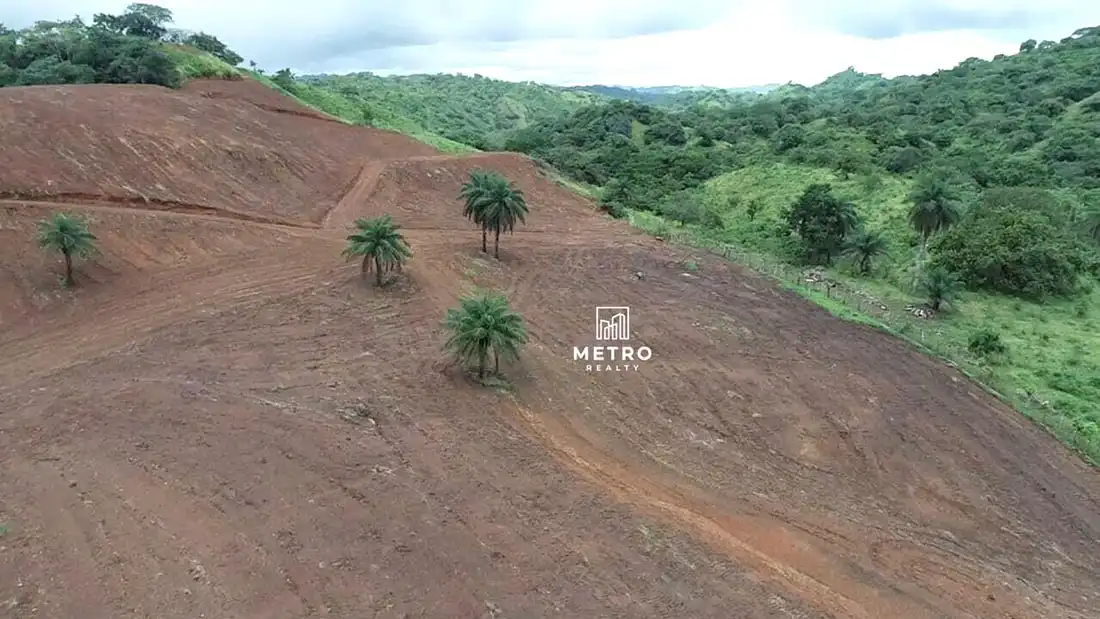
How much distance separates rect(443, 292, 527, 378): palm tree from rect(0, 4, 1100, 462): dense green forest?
14.6m

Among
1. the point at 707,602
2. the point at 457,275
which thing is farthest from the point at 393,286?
the point at 707,602

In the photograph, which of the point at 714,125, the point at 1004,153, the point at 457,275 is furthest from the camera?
the point at 714,125

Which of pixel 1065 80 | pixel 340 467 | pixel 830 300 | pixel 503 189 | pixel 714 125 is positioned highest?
pixel 1065 80

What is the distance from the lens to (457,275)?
1136 inches

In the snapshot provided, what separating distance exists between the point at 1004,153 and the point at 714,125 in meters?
28.9

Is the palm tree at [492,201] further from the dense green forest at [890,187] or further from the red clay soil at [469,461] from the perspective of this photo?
the dense green forest at [890,187]

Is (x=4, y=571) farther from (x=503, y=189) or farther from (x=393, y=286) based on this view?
(x=503, y=189)

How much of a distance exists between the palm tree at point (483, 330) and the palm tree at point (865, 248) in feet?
80.1

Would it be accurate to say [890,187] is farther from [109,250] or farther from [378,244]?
[109,250]

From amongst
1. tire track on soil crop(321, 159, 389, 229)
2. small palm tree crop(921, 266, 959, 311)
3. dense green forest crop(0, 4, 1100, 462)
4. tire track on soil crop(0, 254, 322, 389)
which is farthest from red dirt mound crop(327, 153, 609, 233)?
small palm tree crop(921, 266, 959, 311)

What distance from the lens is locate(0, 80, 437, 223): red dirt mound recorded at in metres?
30.2

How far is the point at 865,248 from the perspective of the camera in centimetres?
3838

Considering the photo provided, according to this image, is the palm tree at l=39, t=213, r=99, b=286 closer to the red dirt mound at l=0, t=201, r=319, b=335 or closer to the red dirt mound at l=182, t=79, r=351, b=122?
the red dirt mound at l=0, t=201, r=319, b=335

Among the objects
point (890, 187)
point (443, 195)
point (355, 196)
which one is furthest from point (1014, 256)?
point (355, 196)
